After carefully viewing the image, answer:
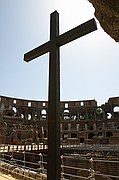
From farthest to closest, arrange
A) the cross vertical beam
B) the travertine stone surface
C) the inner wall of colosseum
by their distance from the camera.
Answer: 1. the inner wall of colosseum
2. the travertine stone surface
3. the cross vertical beam

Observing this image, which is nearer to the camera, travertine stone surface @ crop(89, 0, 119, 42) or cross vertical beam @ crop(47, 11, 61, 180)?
cross vertical beam @ crop(47, 11, 61, 180)

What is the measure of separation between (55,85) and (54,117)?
0.38 meters

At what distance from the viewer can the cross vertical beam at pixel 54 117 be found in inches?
90.5

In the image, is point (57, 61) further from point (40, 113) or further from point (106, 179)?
point (40, 113)

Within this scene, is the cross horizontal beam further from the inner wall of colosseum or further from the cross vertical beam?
the inner wall of colosseum

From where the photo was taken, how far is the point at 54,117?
2395 mm

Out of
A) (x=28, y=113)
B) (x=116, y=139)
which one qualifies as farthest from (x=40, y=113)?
(x=116, y=139)

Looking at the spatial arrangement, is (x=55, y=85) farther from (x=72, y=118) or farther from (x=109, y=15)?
(x=72, y=118)

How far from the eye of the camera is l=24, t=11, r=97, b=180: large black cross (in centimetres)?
231

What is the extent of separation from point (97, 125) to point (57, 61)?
43978mm

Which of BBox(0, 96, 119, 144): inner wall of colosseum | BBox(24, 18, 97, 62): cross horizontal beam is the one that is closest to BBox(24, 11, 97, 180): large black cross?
BBox(24, 18, 97, 62): cross horizontal beam

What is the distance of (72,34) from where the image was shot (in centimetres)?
260

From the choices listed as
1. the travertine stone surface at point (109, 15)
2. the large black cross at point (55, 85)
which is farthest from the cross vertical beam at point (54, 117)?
the travertine stone surface at point (109, 15)

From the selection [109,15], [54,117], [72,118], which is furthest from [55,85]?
[72,118]
